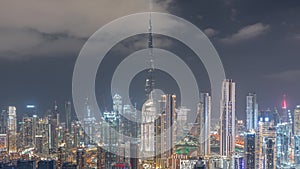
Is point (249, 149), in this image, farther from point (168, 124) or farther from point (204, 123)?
point (168, 124)

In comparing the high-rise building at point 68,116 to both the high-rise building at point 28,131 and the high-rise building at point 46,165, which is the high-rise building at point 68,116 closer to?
the high-rise building at point 28,131

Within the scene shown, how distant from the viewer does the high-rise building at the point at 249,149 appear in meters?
4.50

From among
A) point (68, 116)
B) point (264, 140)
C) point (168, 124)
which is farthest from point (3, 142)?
point (264, 140)

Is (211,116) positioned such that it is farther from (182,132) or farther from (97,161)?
(97,161)

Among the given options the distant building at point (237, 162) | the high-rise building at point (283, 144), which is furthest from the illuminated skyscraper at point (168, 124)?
the high-rise building at point (283, 144)

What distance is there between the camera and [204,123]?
4555 mm

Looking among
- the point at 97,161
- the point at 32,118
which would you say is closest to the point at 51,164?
the point at 97,161

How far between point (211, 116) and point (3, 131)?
3.11 meters

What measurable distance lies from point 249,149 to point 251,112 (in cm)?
91

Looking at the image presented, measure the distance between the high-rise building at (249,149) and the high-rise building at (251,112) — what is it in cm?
28

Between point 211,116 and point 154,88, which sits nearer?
point 154,88

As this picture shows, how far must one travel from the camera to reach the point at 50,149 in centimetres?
555

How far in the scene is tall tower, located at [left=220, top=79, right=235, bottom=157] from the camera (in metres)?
4.73

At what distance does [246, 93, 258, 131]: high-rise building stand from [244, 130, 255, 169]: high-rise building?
0.28 meters
